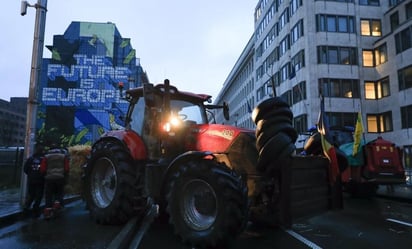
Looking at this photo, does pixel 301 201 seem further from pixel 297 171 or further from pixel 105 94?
pixel 105 94

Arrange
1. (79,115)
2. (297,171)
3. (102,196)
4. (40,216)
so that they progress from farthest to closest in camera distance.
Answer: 1. (79,115)
2. (40,216)
3. (102,196)
4. (297,171)

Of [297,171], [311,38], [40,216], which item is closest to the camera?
[297,171]

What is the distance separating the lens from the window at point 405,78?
3219 cm

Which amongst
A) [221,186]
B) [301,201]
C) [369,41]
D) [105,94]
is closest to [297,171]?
[301,201]

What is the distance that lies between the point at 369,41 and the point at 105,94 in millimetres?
55492

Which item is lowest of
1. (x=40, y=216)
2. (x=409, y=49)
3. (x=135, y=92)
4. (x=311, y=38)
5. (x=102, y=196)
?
(x=40, y=216)

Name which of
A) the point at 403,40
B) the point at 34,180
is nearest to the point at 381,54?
the point at 403,40

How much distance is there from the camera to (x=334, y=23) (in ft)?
121

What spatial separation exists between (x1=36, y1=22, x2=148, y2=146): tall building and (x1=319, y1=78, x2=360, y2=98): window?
159 feet

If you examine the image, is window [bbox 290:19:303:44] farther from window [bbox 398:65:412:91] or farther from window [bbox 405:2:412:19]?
window [bbox 398:65:412:91]

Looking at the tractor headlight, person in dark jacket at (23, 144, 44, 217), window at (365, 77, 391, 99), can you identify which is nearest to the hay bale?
person in dark jacket at (23, 144, 44, 217)

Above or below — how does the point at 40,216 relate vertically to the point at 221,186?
below

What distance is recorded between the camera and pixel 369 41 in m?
37.6

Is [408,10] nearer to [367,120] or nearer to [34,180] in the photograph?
[367,120]
